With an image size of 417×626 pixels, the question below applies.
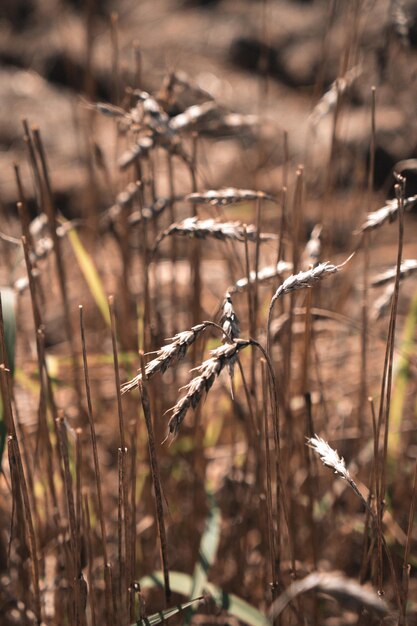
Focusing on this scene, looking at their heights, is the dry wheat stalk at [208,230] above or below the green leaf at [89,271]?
above

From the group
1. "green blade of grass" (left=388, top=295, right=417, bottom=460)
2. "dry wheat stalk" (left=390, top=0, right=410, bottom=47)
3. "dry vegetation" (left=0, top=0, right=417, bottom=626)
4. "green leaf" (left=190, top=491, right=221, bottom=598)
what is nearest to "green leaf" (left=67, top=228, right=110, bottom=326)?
"dry vegetation" (left=0, top=0, right=417, bottom=626)

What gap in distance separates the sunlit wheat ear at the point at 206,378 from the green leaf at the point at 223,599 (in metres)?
0.34

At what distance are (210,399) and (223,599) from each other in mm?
706

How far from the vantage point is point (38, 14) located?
357 cm

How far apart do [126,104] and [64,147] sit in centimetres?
172

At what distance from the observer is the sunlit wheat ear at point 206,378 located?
2.21 ft

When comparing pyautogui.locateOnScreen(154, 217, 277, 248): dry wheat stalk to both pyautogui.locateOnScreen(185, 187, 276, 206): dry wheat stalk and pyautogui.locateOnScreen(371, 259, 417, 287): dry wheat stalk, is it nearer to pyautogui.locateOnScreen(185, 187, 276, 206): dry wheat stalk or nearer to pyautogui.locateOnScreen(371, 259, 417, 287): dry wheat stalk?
pyautogui.locateOnScreen(185, 187, 276, 206): dry wheat stalk

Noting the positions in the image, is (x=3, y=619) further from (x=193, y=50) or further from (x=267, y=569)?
(x=193, y=50)

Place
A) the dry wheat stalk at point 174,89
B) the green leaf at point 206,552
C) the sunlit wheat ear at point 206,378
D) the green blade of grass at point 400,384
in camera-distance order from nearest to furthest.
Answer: the sunlit wheat ear at point 206,378, the green leaf at point 206,552, the dry wheat stalk at point 174,89, the green blade of grass at point 400,384

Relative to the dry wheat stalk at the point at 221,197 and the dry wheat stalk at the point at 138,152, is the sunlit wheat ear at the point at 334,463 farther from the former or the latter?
the dry wheat stalk at the point at 138,152

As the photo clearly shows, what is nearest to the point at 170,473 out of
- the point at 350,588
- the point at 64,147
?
the point at 350,588

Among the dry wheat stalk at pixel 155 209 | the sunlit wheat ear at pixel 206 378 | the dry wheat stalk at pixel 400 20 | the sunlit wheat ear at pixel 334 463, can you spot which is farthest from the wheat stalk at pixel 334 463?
the dry wheat stalk at pixel 400 20

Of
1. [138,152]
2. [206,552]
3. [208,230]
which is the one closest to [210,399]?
[206,552]

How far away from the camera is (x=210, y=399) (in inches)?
65.7
